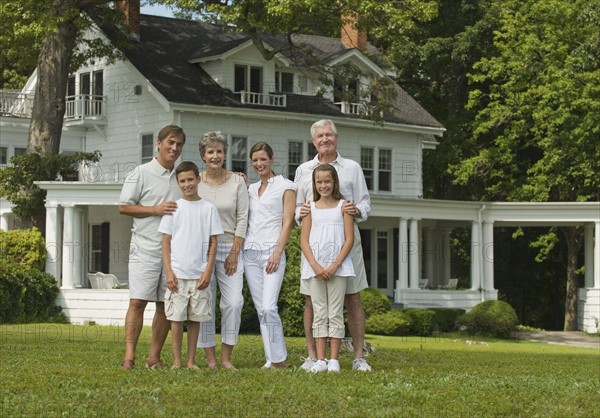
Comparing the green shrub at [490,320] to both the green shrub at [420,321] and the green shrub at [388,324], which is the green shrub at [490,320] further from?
the green shrub at [388,324]

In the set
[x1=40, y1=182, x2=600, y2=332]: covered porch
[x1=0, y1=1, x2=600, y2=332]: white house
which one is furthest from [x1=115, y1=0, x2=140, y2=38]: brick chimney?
[x1=40, y1=182, x2=600, y2=332]: covered porch

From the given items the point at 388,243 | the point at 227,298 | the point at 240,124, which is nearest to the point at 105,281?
the point at 240,124

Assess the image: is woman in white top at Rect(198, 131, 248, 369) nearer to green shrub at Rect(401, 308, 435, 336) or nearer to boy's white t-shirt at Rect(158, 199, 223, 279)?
boy's white t-shirt at Rect(158, 199, 223, 279)

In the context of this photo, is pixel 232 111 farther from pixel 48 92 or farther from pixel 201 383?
pixel 201 383

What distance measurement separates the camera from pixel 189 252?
442 inches

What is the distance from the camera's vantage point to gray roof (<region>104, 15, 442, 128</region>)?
122ft

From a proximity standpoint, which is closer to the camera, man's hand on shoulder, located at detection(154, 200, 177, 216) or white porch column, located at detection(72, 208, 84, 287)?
man's hand on shoulder, located at detection(154, 200, 177, 216)

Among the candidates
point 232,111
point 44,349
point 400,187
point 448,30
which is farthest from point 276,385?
point 448,30

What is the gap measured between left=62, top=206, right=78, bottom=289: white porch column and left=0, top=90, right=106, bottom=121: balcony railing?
6.22 m

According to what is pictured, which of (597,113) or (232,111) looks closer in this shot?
(232,111)

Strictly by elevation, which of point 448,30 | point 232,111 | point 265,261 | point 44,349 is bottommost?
point 44,349

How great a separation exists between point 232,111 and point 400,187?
7.91m

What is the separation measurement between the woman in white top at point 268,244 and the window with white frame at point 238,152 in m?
25.8

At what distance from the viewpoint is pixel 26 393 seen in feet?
31.4
